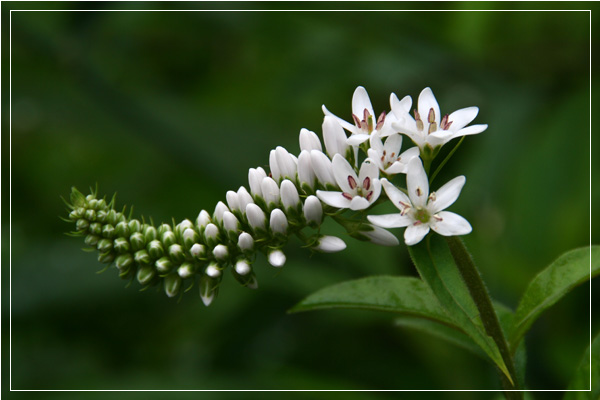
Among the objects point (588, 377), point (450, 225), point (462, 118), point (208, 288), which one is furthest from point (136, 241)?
point (588, 377)

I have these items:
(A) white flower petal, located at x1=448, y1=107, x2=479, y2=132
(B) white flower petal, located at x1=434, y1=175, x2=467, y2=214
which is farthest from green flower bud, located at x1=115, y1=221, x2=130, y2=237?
(A) white flower petal, located at x1=448, y1=107, x2=479, y2=132

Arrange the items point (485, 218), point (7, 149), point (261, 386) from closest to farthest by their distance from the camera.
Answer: point (261, 386), point (485, 218), point (7, 149)

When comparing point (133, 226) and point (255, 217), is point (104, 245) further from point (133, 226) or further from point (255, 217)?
point (255, 217)

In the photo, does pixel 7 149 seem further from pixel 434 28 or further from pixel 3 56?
pixel 434 28

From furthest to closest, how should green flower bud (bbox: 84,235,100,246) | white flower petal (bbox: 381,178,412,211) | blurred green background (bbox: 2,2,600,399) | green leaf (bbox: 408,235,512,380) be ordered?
blurred green background (bbox: 2,2,600,399)
green flower bud (bbox: 84,235,100,246)
white flower petal (bbox: 381,178,412,211)
green leaf (bbox: 408,235,512,380)

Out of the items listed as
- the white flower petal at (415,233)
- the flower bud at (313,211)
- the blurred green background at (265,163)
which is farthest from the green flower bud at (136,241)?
the blurred green background at (265,163)

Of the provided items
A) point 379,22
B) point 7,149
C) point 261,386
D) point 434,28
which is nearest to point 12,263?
point 7,149

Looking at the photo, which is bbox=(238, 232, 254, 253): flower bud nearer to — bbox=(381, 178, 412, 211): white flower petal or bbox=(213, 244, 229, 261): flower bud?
bbox=(213, 244, 229, 261): flower bud
